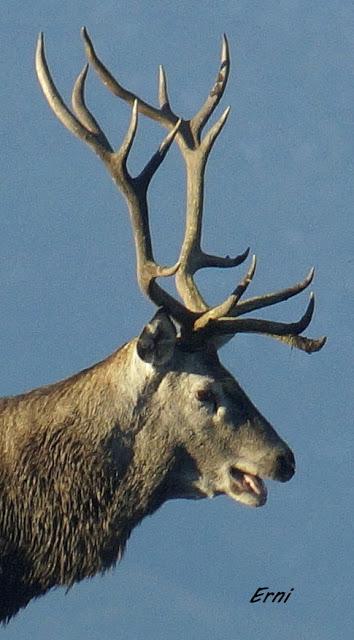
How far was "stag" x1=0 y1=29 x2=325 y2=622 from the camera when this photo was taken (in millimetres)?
13906

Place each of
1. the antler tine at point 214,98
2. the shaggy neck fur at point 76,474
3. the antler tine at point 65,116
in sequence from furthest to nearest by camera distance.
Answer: the antler tine at point 214,98 → the antler tine at point 65,116 → the shaggy neck fur at point 76,474

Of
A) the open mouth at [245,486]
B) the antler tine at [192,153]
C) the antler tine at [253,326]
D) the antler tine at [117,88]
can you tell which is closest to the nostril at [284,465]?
the open mouth at [245,486]

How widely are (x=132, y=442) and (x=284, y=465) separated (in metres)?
0.76

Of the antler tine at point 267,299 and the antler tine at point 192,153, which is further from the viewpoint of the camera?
the antler tine at point 192,153

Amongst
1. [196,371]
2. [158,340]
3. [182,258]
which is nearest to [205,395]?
[196,371]

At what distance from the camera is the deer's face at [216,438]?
14.1 m

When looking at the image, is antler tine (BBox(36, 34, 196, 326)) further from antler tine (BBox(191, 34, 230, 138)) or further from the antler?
antler tine (BBox(191, 34, 230, 138))

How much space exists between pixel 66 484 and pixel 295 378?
370 feet

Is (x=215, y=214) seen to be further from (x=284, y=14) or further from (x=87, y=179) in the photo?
(x=284, y=14)

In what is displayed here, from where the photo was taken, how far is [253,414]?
559 inches

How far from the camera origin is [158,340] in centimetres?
1403

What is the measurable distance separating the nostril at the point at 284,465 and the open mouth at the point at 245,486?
116 millimetres

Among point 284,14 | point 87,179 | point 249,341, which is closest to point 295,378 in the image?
point 249,341

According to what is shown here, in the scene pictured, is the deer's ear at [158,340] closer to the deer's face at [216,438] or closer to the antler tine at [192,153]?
the deer's face at [216,438]
